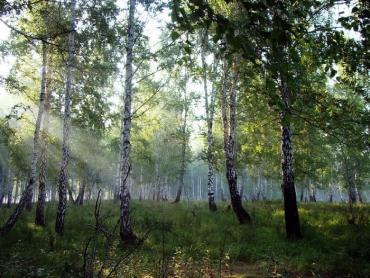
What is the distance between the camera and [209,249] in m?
11.1

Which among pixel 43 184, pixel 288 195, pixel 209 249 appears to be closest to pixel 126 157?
pixel 209 249

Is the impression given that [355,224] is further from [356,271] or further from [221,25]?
[221,25]

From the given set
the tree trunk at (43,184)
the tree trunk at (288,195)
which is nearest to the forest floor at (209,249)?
the tree trunk at (288,195)

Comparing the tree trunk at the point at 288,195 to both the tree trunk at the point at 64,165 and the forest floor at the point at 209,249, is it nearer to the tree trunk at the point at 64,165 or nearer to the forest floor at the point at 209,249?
the forest floor at the point at 209,249

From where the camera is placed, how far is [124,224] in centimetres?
1263

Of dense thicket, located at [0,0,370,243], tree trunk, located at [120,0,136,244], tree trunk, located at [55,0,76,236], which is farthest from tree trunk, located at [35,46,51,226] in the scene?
tree trunk, located at [120,0,136,244]

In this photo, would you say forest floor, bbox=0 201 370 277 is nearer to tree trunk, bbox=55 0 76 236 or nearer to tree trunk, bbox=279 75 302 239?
tree trunk, bbox=279 75 302 239

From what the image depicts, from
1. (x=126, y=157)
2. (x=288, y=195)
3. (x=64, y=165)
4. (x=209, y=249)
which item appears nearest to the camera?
(x=209, y=249)

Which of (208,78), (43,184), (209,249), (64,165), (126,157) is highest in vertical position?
(208,78)

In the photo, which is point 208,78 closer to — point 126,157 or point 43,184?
point 126,157

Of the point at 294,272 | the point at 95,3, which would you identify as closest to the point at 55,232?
the point at 294,272

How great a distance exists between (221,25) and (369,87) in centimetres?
2538

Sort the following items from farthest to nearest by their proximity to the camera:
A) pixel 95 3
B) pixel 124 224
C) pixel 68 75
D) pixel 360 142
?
pixel 95 3 → pixel 68 75 → pixel 124 224 → pixel 360 142

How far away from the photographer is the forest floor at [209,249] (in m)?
8.27
